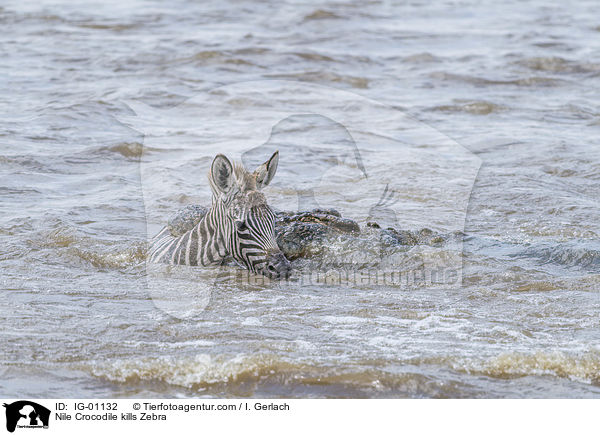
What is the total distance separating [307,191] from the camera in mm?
9305

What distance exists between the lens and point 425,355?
470 cm

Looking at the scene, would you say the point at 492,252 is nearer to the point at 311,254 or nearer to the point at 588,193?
the point at 311,254

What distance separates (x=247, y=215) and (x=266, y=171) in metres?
0.32

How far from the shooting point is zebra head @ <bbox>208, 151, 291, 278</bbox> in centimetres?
538

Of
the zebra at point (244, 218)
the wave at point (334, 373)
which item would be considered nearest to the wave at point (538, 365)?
the wave at point (334, 373)

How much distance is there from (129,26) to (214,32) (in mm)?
2137

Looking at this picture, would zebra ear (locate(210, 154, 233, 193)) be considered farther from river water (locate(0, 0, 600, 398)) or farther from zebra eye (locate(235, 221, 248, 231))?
river water (locate(0, 0, 600, 398))

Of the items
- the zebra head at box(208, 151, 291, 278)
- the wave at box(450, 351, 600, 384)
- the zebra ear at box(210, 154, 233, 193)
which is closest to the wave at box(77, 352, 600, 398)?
the wave at box(450, 351, 600, 384)

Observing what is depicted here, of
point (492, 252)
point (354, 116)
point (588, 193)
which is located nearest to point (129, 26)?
point (354, 116)

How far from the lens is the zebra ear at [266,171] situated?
17.9 feet

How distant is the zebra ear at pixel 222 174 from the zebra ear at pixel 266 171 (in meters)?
0.18
